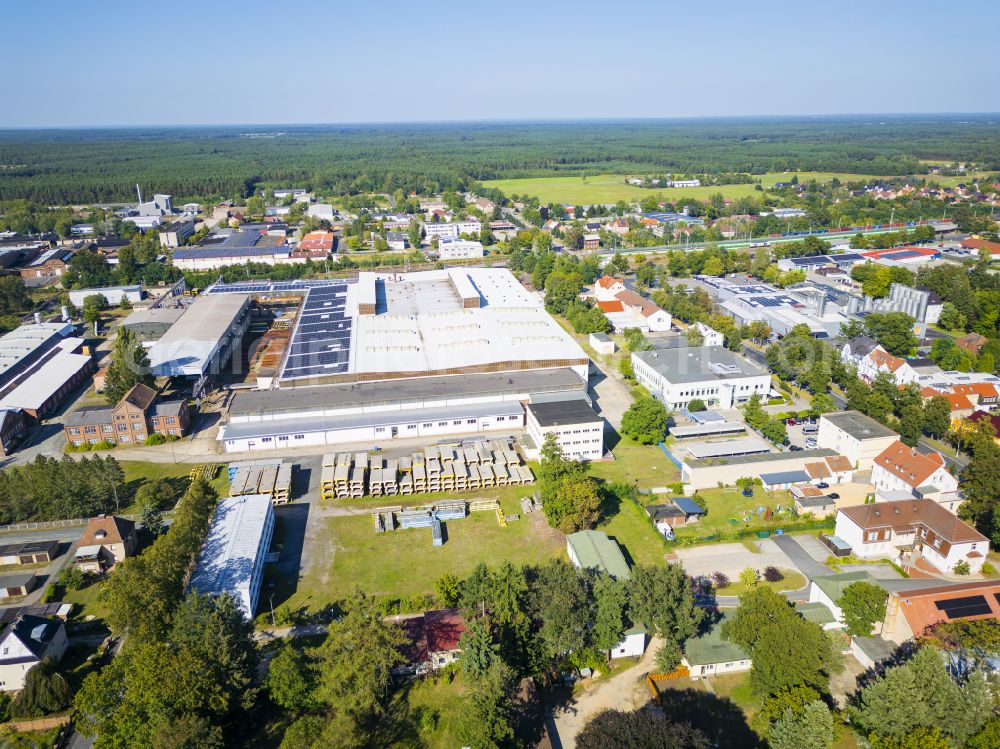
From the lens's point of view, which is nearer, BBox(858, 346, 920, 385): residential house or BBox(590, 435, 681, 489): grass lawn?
BBox(590, 435, 681, 489): grass lawn

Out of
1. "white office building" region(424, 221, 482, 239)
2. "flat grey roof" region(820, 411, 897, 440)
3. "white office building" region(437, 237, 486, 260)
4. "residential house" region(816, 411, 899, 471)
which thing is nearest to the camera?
"residential house" region(816, 411, 899, 471)

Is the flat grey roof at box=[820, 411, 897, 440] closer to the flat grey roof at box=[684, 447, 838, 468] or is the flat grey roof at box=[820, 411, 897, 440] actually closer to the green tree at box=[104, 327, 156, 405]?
the flat grey roof at box=[684, 447, 838, 468]

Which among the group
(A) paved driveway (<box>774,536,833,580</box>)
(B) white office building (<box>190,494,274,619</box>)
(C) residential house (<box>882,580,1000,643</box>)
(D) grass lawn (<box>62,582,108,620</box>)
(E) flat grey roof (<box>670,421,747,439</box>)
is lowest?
(D) grass lawn (<box>62,582,108,620</box>)

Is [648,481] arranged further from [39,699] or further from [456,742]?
[39,699]

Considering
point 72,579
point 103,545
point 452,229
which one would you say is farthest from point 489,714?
point 452,229

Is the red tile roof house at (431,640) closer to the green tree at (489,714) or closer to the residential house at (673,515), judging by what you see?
the green tree at (489,714)

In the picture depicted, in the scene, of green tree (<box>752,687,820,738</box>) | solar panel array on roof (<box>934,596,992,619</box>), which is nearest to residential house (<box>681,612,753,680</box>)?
green tree (<box>752,687,820,738</box>)

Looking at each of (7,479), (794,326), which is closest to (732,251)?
(794,326)

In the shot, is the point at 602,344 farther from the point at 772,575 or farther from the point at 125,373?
the point at 125,373
